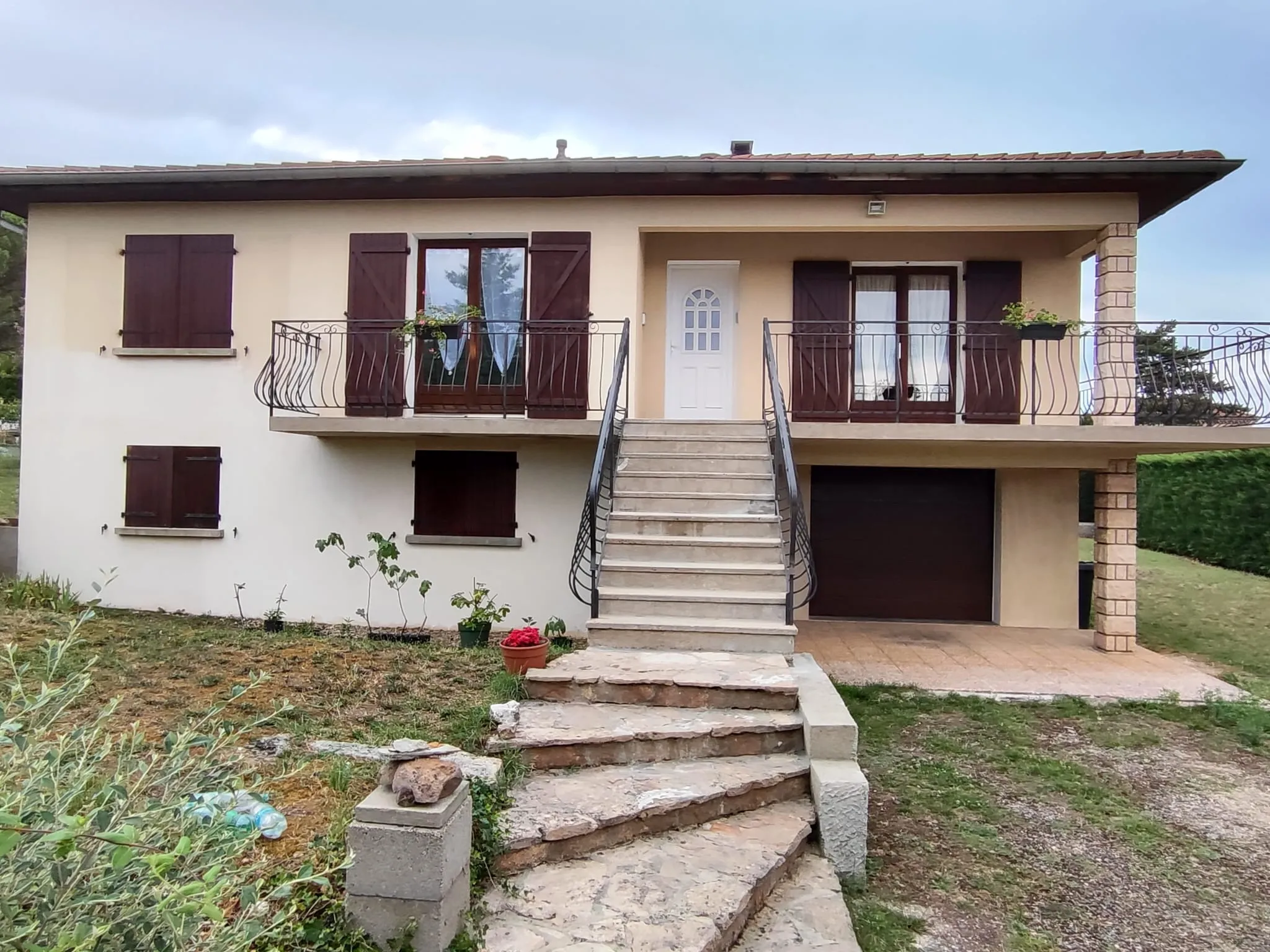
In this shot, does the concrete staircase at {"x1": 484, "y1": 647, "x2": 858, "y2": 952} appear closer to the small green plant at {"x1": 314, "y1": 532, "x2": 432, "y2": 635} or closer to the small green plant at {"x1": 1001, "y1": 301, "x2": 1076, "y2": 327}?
the small green plant at {"x1": 314, "y1": 532, "x2": 432, "y2": 635}

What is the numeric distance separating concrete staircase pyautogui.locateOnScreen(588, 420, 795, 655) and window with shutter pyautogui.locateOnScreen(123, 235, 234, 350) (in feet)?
16.3

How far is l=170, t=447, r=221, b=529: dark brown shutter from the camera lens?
846 centimetres

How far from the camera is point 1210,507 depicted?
14.6m

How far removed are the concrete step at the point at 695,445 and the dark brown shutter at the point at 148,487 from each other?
5.30 metres

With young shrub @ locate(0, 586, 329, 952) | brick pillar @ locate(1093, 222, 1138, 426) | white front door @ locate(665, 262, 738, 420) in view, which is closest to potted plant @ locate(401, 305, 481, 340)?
white front door @ locate(665, 262, 738, 420)

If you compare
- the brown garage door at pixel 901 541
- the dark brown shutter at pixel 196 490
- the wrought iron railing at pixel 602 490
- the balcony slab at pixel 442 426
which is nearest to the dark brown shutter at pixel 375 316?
the balcony slab at pixel 442 426

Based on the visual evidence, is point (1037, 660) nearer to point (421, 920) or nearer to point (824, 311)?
point (824, 311)

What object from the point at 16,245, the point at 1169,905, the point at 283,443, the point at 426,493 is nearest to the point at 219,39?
the point at 16,245

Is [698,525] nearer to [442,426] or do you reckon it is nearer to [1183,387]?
[442,426]

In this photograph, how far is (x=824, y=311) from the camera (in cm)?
888

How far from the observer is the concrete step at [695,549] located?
603 cm

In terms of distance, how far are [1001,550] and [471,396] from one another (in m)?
6.51

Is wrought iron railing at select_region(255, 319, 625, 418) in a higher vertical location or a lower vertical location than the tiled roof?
lower

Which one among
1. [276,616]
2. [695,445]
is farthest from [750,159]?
[276,616]
